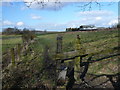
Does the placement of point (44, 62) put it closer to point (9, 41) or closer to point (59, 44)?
point (59, 44)

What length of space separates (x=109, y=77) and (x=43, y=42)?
2.19m

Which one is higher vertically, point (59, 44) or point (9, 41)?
point (9, 41)

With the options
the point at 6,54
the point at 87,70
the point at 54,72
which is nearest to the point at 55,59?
the point at 54,72

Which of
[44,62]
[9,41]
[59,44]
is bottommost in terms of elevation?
[44,62]

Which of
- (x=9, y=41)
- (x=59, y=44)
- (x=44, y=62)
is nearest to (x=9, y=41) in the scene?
(x=9, y=41)

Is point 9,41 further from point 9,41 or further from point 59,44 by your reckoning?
point 59,44

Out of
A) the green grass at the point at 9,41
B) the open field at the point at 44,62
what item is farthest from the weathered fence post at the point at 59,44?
the green grass at the point at 9,41

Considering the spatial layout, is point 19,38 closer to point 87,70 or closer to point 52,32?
point 52,32

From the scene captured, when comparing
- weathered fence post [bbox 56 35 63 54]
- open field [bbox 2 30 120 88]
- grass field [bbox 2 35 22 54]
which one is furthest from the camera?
weathered fence post [bbox 56 35 63 54]

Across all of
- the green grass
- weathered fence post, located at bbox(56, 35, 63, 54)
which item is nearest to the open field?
the green grass

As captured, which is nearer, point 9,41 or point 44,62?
point 44,62

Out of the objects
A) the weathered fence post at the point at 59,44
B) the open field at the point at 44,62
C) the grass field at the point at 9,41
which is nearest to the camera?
the open field at the point at 44,62

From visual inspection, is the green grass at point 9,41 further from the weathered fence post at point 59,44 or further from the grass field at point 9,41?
the weathered fence post at point 59,44

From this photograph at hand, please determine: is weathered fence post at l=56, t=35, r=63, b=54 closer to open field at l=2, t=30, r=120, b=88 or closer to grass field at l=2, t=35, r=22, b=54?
open field at l=2, t=30, r=120, b=88
